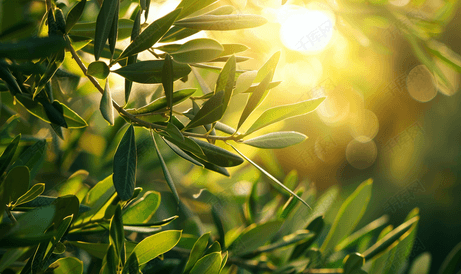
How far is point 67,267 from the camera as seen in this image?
0.29 meters

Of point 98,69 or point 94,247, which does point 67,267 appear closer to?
point 94,247

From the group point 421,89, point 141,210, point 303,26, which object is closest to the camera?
point 141,210

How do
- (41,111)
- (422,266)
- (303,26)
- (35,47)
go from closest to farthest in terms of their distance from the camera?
(35,47) → (41,111) → (422,266) → (303,26)

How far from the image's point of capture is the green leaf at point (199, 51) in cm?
30

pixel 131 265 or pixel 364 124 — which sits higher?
pixel 131 265

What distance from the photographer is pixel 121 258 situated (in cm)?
31

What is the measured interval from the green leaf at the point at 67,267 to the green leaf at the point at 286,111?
0.19m

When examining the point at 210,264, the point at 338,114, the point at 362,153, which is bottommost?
the point at 362,153

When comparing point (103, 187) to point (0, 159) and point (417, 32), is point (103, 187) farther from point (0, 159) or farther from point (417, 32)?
point (417, 32)

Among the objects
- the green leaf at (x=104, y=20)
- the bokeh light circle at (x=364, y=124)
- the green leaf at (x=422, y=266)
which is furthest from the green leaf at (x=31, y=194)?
the bokeh light circle at (x=364, y=124)

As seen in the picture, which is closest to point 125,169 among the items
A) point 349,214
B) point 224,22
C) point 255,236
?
point 224,22

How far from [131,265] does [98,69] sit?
18 centimetres

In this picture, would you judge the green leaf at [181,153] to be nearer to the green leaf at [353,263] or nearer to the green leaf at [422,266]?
the green leaf at [353,263]

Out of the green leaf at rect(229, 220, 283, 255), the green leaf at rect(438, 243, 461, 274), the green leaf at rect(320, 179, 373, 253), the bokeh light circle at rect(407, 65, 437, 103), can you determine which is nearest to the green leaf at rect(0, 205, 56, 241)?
the green leaf at rect(229, 220, 283, 255)
